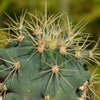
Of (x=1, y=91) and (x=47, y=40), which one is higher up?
(x=47, y=40)

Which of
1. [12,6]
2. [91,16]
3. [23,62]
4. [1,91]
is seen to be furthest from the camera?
[91,16]

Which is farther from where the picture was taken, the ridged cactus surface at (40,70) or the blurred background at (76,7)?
the blurred background at (76,7)

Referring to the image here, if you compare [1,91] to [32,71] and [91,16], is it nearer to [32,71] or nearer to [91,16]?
[32,71]

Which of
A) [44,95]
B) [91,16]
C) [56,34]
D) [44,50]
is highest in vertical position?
[91,16]

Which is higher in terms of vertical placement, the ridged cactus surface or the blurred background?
the blurred background

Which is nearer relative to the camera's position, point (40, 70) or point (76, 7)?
point (40, 70)

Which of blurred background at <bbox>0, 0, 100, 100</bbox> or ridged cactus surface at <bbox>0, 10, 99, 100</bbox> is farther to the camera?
blurred background at <bbox>0, 0, 100, 100</bbox>

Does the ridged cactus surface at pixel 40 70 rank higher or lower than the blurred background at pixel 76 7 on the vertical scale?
lower

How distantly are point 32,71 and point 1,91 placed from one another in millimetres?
248

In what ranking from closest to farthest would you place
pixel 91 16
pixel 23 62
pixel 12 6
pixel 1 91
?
pixel 23 62, pixel 1 91, pixel 12 6, pixel 91 16

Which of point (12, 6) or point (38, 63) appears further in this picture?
point (12, 6)

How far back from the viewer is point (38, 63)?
117cm

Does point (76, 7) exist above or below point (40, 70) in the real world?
above

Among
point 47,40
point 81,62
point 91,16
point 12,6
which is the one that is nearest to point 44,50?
point 47,40
